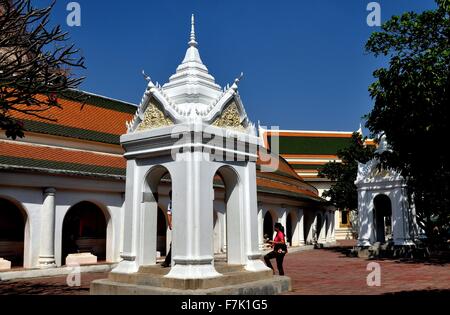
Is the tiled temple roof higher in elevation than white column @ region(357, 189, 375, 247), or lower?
higher

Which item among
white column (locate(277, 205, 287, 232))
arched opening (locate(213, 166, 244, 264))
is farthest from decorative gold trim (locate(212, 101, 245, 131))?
white column (locate(277, 205, 287, 232))

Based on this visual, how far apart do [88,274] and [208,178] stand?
304 inches

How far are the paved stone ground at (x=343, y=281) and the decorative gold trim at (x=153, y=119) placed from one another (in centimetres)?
364

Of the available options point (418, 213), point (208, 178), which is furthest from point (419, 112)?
point (418, 213)

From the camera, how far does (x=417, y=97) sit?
8953mm

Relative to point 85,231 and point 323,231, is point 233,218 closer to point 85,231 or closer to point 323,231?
point 85,231

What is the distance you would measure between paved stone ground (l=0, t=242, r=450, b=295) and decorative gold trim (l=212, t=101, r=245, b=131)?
3556 millimetres

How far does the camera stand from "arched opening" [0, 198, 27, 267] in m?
16.8

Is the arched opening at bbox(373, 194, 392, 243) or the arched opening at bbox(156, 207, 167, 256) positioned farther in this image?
the arched opening at bbox(373, 194, 392, 243)

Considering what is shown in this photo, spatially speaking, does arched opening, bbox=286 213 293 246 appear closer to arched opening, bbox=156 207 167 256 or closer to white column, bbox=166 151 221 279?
arched opening, bbox=156 207 167 256

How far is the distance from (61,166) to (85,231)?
Answer: 158 inches

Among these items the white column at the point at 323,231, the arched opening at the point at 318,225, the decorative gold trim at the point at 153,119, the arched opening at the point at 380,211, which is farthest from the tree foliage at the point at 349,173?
the decorative gold trim at the point at 153,119

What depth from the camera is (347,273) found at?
579 inches

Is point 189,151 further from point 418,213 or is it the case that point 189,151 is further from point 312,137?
point 312,137
